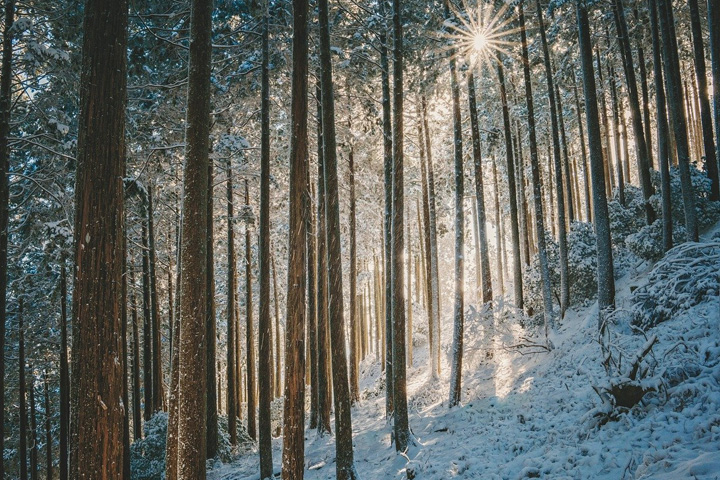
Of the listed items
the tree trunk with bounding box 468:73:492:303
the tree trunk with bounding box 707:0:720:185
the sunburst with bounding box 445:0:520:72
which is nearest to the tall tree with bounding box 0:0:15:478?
the sunburst with bounding box 445:0:520:72

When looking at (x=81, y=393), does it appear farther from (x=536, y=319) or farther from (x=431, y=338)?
(x=536, y=319)

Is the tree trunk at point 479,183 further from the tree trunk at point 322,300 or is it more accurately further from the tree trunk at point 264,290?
the tree trunk at point 264,290

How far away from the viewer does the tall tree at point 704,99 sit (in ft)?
36.4

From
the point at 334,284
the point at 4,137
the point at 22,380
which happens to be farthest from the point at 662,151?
the point at 22,380

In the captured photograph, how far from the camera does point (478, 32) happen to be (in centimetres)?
1202

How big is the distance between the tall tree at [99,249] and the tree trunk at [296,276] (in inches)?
120

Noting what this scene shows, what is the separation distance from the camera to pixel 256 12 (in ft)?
31.0

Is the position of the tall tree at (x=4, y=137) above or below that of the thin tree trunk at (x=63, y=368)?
above

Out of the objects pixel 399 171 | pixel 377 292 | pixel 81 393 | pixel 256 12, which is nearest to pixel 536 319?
pixel 399 171

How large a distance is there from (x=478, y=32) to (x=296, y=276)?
10.2 metres

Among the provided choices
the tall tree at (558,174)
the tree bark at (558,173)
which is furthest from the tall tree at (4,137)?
the tall tree at (558,174)

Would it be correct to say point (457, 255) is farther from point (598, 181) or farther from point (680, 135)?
point (680, 135)

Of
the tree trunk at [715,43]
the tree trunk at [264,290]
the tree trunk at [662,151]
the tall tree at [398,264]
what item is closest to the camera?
the tree trunk at [715,43]

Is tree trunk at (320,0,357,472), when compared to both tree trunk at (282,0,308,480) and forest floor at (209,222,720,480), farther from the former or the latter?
forest floor at (209,222,720,480)
